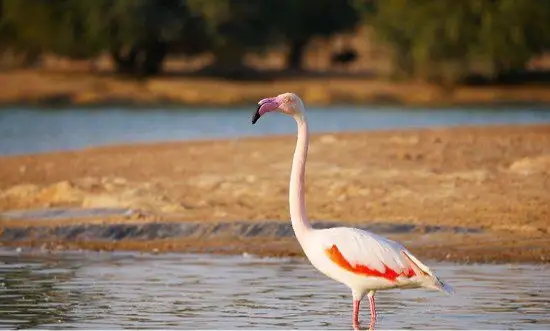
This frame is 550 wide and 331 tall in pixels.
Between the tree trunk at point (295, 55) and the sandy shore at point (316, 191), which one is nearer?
the sandy shore at point (316, 191)

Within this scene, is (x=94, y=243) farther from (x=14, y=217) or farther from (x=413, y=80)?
(x=413, y=80)

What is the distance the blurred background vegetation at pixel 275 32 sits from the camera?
182ft

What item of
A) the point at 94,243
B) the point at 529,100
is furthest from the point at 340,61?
the point at 94,243

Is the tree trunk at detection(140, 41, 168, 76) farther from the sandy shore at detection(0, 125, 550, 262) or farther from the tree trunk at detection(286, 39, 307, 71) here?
the sandy shore at detection(0, 125, 550, 262)

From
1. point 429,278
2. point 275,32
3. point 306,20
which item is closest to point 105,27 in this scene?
point 275,32

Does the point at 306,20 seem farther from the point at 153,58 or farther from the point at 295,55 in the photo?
the point at 153,58

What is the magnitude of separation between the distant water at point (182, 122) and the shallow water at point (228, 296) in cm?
1435

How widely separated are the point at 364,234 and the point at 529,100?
45.7 metres

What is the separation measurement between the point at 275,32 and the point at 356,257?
5975 cm

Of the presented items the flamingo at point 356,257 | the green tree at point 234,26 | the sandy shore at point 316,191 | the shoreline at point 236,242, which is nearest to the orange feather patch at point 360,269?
the flamingo at point 356,257

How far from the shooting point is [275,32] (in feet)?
229

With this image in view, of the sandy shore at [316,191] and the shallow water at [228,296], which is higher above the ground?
the sandy shore at [316,191]

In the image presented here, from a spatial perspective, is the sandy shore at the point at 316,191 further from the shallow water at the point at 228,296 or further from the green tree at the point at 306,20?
the green tree at the point at 306,20

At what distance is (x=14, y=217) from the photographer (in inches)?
688
